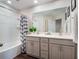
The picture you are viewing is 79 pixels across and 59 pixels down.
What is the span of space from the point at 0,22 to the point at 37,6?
72.8 inches

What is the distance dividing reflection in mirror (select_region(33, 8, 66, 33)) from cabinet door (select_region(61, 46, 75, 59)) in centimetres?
94

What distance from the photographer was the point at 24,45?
13.4 feet

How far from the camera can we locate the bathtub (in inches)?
120

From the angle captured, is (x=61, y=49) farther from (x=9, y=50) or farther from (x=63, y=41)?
(x=9, y=50)

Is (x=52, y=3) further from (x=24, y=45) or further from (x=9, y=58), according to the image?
(x=9, y=58)

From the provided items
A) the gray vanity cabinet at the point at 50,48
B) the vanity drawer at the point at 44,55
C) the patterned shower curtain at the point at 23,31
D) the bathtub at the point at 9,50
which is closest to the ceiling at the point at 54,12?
the patterned shower curtain at the point at 23,31

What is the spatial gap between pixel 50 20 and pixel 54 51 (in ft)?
4.55

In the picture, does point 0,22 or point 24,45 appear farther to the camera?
point 24,45

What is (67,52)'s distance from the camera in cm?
236

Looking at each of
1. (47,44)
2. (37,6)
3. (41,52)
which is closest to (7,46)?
(41,52)

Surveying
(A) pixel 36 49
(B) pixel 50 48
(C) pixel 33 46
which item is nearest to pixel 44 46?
(B) pixel 50 48

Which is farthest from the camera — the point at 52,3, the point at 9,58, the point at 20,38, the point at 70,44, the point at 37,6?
the point at 20,38

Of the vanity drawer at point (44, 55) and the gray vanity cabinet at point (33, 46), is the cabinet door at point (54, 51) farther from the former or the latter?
the gray vanity cabinet at point (33, 46)

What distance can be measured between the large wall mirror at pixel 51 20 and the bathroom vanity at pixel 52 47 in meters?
0.48
